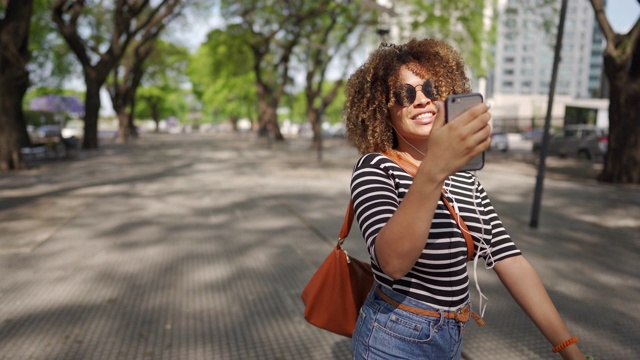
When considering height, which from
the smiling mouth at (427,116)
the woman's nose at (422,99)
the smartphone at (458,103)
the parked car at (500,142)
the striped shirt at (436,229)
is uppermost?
the woman's nose at (422,99)

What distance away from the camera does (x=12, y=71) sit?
13.4 metres

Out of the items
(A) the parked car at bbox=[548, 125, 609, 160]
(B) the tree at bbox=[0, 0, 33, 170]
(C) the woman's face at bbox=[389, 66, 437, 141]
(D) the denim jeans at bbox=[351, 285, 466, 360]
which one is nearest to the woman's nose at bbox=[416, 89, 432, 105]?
(C) the woman's face at bbox=[389, 66, 437, 141]

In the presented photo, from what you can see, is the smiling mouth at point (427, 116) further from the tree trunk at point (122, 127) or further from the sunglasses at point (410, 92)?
the tree trunk at point (122, 127)

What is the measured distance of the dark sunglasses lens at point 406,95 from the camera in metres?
1.42

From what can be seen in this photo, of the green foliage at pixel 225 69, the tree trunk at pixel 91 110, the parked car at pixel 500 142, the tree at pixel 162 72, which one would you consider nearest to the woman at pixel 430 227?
the tree trunk at pixel 91 110

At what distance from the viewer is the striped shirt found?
51.0 inches

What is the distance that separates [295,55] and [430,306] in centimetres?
3615

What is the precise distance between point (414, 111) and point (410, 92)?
61mm

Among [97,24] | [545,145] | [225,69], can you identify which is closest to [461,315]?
[545,145]

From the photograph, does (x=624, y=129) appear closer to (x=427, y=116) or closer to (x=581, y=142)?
(x=581, y=142)

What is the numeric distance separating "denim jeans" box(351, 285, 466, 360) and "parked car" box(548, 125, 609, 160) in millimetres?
A: 21717

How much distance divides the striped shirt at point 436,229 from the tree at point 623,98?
1199 cm

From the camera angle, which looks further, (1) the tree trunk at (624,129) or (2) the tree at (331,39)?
(2) the tree at (331,39)

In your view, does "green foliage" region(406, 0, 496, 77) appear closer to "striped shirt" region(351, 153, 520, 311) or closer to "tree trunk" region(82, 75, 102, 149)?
"tree trunk" region(82, 75, 102, 149)
